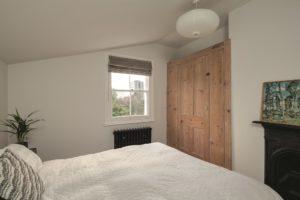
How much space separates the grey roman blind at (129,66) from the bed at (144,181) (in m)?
1.85

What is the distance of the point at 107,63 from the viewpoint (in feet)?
10.1

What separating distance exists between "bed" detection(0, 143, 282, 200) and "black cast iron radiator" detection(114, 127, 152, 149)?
1.28 m

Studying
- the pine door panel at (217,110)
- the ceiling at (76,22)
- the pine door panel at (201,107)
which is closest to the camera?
the ceiling at (76,22)

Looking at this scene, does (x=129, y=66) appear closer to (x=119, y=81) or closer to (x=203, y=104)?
(x=119, y=81)

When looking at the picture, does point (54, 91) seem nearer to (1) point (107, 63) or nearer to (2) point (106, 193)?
(1) point (107, 63)

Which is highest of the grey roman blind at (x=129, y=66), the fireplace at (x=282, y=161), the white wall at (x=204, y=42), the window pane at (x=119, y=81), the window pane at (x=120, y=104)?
the white wall at (x=204, y=42)

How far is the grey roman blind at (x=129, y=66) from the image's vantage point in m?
3.12

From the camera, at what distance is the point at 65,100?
2.72m

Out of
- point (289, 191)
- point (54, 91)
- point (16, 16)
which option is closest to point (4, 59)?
point (54, 91)

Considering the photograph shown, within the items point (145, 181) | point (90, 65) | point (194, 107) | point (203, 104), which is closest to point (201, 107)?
point (203, 104)

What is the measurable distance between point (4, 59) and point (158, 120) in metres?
2.83

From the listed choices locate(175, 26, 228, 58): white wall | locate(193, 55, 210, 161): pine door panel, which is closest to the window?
locate(175, 26, 228, 58): white wall

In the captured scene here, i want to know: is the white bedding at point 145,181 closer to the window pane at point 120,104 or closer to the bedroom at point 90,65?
the bedroom at point 90,65

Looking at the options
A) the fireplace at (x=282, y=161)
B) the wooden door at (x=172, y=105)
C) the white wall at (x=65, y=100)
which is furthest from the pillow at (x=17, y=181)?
the wooden door at (x=172, y=105)
